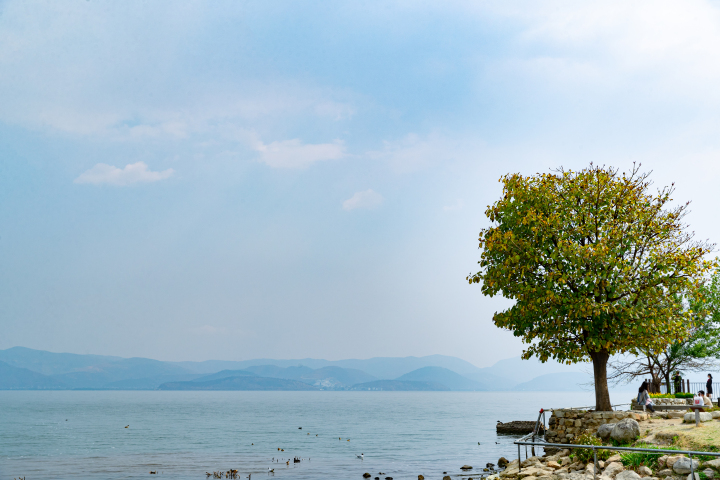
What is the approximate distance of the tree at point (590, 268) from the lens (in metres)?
27.1

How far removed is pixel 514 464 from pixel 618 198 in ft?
46.1

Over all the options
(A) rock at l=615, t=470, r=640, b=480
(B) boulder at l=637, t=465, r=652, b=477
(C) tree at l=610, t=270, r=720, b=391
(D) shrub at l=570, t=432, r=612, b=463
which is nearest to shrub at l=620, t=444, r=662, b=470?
(B) boulder at l=637, t=465, r=652, b=477

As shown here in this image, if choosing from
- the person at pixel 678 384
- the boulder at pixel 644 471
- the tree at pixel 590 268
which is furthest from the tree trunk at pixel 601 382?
the person at pixel 678 384

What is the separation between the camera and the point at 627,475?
739 inches

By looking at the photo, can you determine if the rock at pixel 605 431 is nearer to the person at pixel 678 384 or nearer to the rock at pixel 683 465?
the rock at pixel 683 465

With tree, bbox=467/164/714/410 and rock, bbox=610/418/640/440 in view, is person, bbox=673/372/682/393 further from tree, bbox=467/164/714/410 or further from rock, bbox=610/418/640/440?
rock, bbox=610/418/640/440

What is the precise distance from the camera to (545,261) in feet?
92.8

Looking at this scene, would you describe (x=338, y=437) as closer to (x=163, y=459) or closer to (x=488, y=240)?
(x=163, y=459)

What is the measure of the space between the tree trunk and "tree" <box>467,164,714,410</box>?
0.05 meters

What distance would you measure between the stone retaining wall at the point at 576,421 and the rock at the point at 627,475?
8.57 metres

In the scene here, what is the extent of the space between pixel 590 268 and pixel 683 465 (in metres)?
10.9

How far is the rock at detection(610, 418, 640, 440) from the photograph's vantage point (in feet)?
76.1

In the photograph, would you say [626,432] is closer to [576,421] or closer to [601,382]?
[576,421]

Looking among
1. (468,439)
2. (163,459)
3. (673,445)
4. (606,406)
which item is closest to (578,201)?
(606,406)
